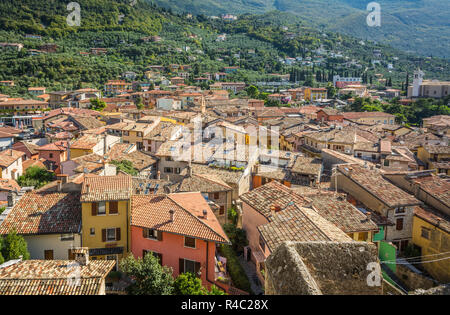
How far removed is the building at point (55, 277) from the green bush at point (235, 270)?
5.69 meters

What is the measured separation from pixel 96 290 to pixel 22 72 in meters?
100

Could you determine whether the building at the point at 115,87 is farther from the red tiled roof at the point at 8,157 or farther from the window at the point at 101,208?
the window at the point at 101,208

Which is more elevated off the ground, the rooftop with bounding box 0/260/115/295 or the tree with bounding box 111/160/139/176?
the rooftop with bounding box 0/260/115/295

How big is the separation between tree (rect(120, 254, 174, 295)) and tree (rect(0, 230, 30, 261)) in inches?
178

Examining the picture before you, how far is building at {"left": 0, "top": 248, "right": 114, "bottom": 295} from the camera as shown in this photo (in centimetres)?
1072

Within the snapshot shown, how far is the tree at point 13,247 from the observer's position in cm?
1401

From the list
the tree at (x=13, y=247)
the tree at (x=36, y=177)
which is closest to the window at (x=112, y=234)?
the tree at (x=13, y=247)

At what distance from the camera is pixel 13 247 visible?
1408 centimetres

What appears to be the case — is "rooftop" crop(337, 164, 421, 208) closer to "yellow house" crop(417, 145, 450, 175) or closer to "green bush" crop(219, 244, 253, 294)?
"green bush" crop(219, 244, 253, 294)

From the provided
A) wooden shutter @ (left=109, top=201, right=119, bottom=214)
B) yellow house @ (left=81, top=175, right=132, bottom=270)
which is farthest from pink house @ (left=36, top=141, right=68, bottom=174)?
wooden shutter @ (left=109, top=201, right=119, bottom=214)

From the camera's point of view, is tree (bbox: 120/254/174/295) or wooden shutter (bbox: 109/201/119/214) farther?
wooden shutter (bbox: 109/201/119/214)

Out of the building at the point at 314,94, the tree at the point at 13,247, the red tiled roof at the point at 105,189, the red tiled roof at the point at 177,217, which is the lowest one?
the tree at the point at 13,247

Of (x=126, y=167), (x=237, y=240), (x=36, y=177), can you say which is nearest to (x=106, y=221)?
(x=237, y=240)

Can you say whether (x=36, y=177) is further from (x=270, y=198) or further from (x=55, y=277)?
(x=55, y=277)
